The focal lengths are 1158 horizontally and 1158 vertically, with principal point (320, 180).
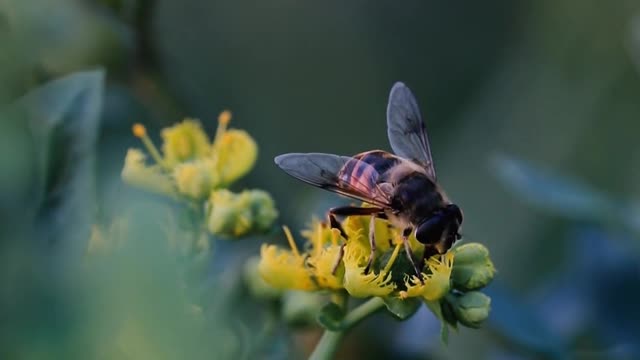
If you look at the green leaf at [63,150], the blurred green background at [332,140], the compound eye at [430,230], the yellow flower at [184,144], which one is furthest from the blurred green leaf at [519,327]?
the green leaf at [63,150]

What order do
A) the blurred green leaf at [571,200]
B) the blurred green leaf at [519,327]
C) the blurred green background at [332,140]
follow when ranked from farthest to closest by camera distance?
the blurred green leaf at [571,200], the blurred green leaf at [519,327], the blurred green background at [332,140]

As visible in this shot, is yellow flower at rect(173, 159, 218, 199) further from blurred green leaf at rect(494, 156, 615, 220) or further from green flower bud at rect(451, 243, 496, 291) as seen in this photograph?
blurred green leaf at rect(494, 156, 615, 220)

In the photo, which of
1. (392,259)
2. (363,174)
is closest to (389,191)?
(363,174)

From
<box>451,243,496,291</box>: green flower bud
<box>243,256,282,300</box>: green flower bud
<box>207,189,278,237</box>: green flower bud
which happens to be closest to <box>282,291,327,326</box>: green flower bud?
<box>243,256,282,300</box>: green flower bud

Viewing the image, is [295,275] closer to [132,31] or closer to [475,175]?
[132,31]

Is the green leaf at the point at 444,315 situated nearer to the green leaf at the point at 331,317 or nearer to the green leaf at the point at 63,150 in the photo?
the green leaf at the point at 331,317

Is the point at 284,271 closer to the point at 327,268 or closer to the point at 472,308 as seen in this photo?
the point at 327,268
